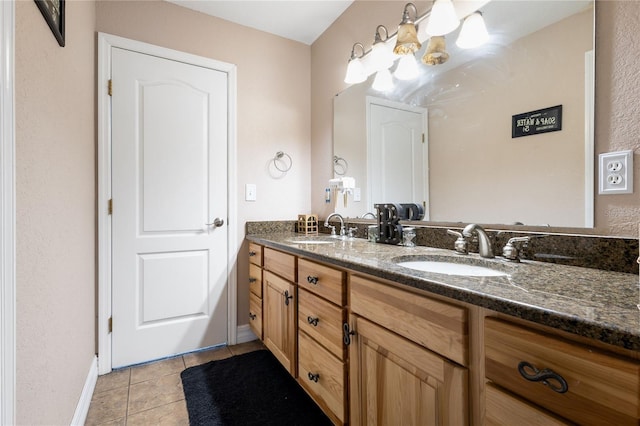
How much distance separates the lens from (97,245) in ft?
5.99

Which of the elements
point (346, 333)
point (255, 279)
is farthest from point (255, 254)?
point (346, 333)

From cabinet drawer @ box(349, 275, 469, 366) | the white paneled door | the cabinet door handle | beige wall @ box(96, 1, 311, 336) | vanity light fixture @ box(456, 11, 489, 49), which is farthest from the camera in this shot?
beige wall @ box(96, 1, 311, 336)

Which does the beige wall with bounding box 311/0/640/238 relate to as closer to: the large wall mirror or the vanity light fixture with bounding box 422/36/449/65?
the large wall mirror

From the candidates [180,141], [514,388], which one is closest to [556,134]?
[514,388]

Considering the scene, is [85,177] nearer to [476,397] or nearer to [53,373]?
[53,373]

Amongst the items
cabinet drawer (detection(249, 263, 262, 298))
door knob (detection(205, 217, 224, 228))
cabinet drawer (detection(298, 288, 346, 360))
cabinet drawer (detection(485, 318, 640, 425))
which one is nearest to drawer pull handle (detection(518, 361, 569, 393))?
cabinet drawer (detection(485, 318, 640, 425))

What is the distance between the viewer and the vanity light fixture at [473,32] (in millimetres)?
1285

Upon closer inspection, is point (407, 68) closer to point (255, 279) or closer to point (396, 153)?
point (396, 153)

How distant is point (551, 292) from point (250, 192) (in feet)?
6.51

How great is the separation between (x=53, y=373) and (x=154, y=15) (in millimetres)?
2138

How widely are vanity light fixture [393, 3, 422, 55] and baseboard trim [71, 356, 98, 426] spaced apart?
2321mm

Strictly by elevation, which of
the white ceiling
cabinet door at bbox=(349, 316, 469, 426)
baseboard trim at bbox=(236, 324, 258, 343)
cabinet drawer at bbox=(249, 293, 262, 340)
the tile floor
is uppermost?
the white ceiling

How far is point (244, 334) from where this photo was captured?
2.26m

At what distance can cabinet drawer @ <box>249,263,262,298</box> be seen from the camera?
1972 mm
